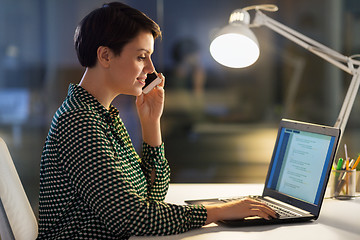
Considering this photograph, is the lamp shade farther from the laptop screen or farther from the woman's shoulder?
the woman's shoulder

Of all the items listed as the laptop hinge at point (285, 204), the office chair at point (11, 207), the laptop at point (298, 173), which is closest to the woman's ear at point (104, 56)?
the office chair at point (11, 207)

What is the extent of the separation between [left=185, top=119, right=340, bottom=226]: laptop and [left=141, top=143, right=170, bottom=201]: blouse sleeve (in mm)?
92

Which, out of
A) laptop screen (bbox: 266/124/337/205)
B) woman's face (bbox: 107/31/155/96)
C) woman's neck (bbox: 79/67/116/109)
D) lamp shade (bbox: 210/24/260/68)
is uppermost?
lamp shade (bbox: 210/24/260/68)

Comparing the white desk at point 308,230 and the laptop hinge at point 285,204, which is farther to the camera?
the laptop hinge at point 285,204

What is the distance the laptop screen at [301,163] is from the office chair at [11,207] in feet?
2.40

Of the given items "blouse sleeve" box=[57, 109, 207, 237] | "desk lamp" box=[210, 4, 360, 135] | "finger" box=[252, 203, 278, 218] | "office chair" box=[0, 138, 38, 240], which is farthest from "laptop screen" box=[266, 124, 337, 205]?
"office chair" box=[0, 138, 38, 240]

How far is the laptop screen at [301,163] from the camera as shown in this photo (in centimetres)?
137

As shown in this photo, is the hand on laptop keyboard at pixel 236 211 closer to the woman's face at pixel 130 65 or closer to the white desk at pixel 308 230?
the white desk at pixel 308 230

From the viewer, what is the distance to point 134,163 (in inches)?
54.4

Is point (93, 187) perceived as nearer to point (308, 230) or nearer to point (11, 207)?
point (11, 207)

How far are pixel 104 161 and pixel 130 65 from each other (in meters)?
0.30

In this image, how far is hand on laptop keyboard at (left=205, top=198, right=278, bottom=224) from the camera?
125 centimetres

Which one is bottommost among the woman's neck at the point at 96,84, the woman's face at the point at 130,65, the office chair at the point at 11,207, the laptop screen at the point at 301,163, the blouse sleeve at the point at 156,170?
the office chair at the point at 11,207

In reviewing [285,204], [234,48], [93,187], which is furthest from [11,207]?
[234,48]
